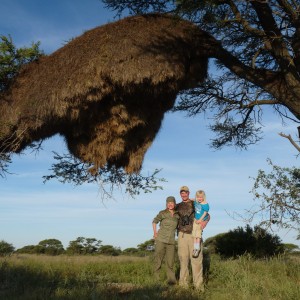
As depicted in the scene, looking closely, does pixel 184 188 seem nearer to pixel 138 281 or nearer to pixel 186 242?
pixel 186 242

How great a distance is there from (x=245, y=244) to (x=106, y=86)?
1276cm

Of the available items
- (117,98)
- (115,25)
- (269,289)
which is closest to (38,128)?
(117,98)

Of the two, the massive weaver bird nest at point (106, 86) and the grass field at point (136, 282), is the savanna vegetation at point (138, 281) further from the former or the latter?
the massive weaver bird nest at point (106, 86)

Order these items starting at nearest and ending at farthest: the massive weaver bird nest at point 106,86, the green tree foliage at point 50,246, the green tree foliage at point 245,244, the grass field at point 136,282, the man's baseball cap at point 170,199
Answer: the grass field at point 136,282, the man's baseball cap at point 170,199, the massive weaver bird nest at point 106,86, the green tree foliage at point 245,244, the green tree foliage at point 50,246

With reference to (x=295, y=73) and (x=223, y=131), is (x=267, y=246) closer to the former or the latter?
(x=223, y=131)

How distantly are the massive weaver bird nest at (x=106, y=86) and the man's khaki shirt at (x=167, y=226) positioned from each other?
9.55 feet

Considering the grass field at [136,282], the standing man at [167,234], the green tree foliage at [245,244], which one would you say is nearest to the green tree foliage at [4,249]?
the grass field at [136,282]

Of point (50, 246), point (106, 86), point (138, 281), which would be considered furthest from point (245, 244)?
point (50, 246)

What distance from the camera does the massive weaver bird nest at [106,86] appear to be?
399 inches

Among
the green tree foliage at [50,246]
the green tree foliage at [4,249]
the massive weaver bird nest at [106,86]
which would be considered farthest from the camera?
the green tree foliage at [50,246]

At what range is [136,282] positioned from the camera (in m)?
10.1

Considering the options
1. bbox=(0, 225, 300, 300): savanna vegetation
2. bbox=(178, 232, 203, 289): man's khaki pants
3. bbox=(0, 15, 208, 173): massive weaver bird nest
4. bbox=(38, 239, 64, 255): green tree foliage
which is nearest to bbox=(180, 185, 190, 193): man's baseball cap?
bbox=(178, 232, 203, 289): man's khaki pants

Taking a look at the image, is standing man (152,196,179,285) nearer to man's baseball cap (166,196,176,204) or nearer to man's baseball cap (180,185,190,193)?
man's baseball cap (166,196,176,204)

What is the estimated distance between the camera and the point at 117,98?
1096cm
